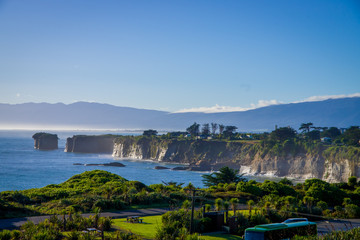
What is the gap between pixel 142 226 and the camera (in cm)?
2469

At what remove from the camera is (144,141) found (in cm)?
16925

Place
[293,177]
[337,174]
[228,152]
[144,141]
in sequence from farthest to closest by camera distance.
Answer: [144,141] < [228,152] < [293,177] < [337,174]

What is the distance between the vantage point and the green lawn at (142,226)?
2250cm

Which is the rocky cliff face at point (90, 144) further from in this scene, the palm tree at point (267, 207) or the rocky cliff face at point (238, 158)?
the palm tree at point (267, 207)

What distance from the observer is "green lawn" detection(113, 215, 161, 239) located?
22.5 metres

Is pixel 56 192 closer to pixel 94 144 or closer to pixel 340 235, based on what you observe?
pixel 340 235

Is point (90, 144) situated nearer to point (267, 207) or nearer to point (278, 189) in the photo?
point (278, 189)

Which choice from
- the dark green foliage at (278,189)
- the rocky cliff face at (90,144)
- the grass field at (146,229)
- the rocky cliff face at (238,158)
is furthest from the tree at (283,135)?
the grass field at (146,229)

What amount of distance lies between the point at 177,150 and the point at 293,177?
57.1m

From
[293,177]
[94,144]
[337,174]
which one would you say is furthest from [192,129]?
[337,174]

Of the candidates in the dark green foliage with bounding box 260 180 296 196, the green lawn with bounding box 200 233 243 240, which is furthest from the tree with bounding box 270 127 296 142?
the green lawn with bounding box 200 233 243 240

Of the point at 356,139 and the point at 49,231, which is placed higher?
the point at 356,139

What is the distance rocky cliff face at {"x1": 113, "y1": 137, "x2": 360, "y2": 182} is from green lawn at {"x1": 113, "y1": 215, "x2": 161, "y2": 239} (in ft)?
274

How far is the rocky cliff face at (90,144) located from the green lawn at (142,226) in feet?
567
